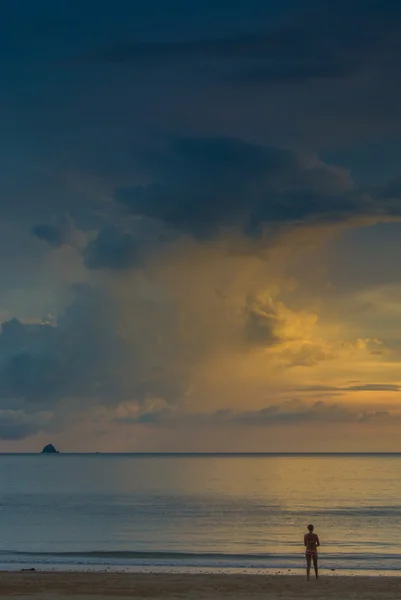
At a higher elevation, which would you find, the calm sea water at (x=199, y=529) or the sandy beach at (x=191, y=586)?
the calm sea water at (x=199, y=529)

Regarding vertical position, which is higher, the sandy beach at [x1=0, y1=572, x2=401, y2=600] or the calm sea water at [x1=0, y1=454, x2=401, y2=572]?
the calm sea water at [x1=0, y1=454, x2=401, y2=572]

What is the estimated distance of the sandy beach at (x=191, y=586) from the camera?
112ft

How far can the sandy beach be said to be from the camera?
34.3 m

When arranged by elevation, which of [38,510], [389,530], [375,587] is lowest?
[375,587]

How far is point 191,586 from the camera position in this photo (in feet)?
121

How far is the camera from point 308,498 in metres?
114

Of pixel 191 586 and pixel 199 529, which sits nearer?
pixel 191 586

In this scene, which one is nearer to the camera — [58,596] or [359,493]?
[58,596]

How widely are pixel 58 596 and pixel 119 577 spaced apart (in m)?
6.58

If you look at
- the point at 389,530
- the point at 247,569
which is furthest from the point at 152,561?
the point at 389,530

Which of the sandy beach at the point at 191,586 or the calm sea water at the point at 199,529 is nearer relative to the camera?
the sandy beach at the point at 191,586

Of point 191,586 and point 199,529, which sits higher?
point 199,529

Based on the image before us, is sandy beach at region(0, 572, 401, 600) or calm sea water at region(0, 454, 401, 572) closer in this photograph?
sandy beach at region(0, 572, 401, 600)

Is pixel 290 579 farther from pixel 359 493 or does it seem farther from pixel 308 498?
pixel 359 493
